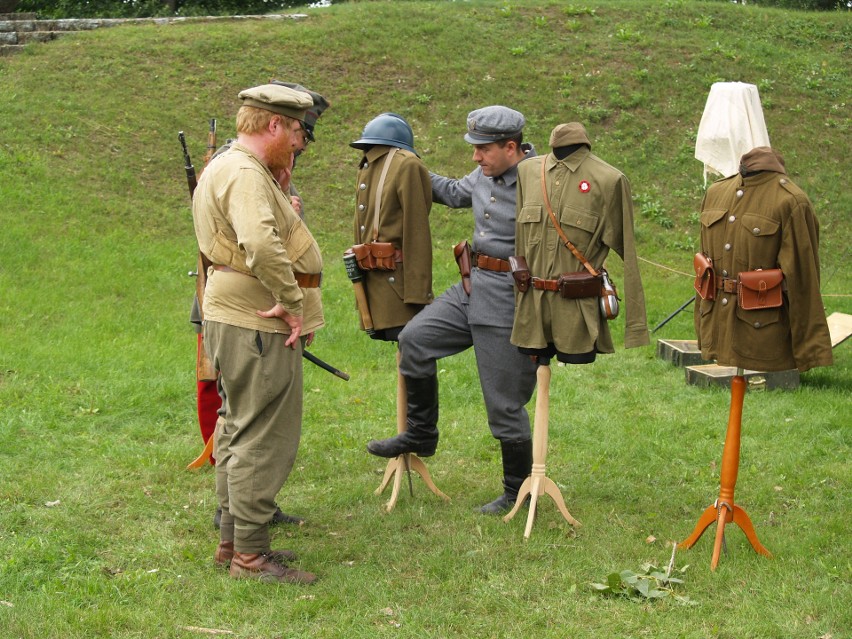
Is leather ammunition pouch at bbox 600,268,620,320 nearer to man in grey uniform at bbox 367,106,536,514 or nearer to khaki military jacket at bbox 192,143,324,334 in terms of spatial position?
man in grey uniform at bbox 367,106,536,514

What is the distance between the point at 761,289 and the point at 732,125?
19.2ft

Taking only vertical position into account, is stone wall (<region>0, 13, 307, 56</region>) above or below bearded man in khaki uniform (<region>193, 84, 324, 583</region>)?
above

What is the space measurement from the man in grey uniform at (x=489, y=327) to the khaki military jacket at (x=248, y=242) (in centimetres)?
106

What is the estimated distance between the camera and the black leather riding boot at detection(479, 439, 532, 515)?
5.73 m

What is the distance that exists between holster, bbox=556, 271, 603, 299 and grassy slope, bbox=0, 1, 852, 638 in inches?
49.7

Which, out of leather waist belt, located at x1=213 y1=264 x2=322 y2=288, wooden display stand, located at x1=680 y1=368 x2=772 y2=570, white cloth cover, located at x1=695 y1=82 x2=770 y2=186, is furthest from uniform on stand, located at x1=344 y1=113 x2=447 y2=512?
white cloth cover, located at x1=695 y1=82 x2=770 y2=186

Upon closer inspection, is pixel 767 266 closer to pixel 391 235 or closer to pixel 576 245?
pixel 576 245

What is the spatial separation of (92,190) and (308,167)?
2.99 m

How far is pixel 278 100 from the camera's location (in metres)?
4.68

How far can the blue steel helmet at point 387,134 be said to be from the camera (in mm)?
5820

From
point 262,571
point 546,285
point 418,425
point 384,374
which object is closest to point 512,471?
point 418,425

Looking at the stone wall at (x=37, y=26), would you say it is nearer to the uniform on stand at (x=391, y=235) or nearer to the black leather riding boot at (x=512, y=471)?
the uniform on stand at (x=391, y=235)

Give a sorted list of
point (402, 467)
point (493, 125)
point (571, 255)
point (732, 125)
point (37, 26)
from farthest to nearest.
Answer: point (37, 26) → point (732, 125) → point (402, 467) → point (493, 125) → point (571, 255)

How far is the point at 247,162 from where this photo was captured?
4.67m
